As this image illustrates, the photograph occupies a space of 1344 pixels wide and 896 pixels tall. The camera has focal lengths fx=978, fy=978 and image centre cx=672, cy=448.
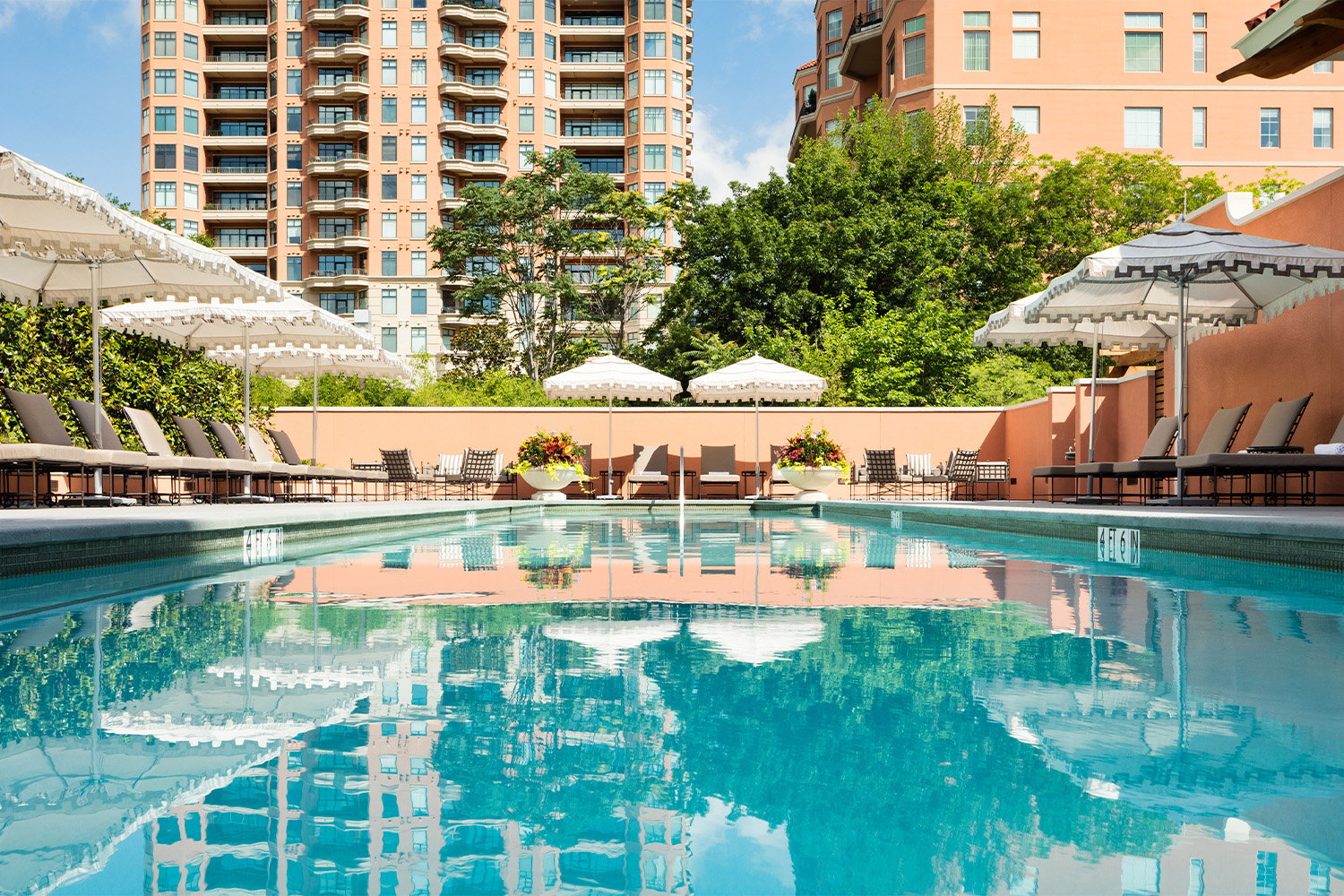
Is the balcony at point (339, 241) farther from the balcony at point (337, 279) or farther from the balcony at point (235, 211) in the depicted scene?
the balcony at point (235, 211)

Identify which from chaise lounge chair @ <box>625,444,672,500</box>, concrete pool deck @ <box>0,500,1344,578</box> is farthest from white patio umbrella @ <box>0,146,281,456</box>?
chaise lounge chair @ <box>625,444,672,500</box>

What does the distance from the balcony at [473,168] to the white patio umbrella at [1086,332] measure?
44.1 m

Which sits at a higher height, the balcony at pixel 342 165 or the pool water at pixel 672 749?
the balcony at pixel 342 165

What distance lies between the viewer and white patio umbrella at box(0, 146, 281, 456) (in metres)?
6.88

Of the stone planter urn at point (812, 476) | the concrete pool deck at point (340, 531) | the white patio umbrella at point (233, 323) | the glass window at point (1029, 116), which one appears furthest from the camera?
the glass window at point (1029, 116)

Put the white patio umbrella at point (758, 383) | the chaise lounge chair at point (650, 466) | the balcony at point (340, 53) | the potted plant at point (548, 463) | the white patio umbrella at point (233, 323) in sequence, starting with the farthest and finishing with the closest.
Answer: the balcony at point (340, 53) → the chaise lounge chair at point (650, 466) → the potted plant at point (548, 463) → the white patio umbrella at point (758, 383) → the white patio umbrella at point (233, 323)

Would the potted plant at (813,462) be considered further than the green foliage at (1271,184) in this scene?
No

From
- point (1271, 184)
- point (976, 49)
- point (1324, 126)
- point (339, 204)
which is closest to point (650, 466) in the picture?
point (1271, 184)

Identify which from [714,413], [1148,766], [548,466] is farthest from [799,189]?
[1148,766]

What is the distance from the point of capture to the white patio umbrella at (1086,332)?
1129 centimetres

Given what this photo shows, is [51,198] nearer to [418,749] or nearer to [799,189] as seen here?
[418,749]

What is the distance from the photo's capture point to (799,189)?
2869 cm

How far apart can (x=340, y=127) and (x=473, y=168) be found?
7.06 metres

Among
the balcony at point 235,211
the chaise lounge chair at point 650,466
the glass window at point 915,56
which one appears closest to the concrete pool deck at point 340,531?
the chaise lounge chair at point 650,466
